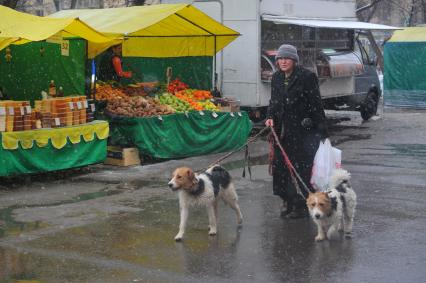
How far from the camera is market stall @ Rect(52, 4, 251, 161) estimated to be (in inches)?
495

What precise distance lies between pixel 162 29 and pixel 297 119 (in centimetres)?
738

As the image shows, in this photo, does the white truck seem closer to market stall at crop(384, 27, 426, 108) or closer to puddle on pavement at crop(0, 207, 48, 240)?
market stall at crop(384, 27, 426, 108)

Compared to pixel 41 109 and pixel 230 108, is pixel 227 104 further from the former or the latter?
pixel 41 109

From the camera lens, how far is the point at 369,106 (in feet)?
65.3

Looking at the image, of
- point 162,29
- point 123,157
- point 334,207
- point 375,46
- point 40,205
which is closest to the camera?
point 334,207

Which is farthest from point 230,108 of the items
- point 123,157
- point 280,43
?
point 123,157

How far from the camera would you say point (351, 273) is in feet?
20.7

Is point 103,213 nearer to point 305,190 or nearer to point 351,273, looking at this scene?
point 305,190

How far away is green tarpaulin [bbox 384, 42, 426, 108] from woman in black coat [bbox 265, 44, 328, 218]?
1603cm

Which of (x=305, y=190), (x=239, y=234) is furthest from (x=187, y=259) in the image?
(x=305, y=190)

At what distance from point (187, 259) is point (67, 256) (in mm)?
1164

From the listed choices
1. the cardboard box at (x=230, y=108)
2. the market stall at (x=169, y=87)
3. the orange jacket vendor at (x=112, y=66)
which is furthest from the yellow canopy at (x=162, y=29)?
the cardboard box at (x=230, y=108)

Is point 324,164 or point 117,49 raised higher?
point 117,49

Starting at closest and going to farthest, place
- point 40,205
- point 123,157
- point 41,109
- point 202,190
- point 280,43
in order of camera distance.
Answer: point 202,190, point 40,205, point 41,109, point 123,157, point 280,43
